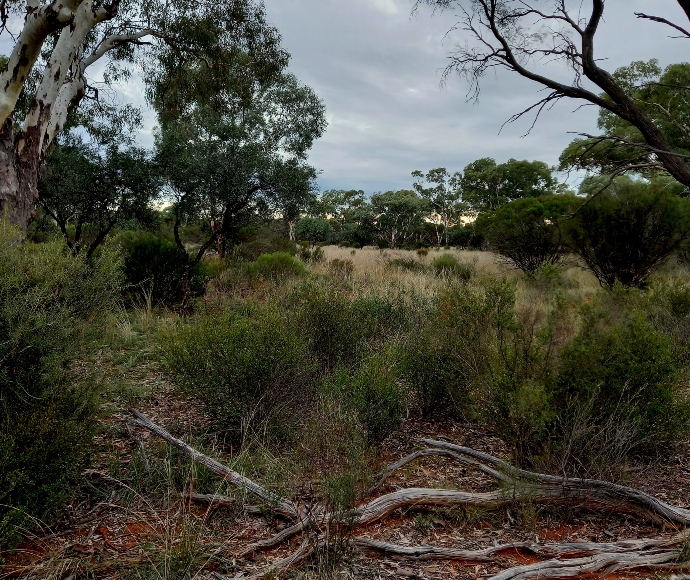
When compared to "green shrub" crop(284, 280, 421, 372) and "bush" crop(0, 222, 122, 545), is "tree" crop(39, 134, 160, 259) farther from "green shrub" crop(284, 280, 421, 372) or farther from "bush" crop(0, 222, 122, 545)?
"bush" crop(0, 222, 122, 545)

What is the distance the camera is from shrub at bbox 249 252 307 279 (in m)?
12.3

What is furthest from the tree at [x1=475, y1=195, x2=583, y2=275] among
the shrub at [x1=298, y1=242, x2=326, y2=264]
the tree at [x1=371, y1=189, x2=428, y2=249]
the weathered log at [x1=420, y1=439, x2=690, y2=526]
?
the tree at [x1=371, y1=189, x2=428, y2=249]

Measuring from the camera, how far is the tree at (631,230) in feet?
37.6

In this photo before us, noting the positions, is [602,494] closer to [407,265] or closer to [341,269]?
[341,269]

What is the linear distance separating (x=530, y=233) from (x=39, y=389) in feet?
50.5

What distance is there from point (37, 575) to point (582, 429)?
127 inches

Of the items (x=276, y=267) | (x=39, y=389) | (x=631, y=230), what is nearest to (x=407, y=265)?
(x=276, y=267)

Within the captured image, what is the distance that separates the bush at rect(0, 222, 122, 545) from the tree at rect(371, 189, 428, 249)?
49.5m

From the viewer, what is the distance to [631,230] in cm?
1162

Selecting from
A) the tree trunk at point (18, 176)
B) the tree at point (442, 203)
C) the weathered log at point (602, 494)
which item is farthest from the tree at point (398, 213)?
the weathered log at point (602, 494)

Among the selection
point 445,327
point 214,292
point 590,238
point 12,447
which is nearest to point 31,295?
point 12,447

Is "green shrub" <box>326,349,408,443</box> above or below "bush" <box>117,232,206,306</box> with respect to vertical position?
below

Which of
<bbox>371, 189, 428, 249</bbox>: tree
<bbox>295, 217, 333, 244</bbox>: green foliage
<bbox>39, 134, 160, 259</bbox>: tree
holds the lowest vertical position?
<bbox>39, 134, 160, 259</bbox>: tree

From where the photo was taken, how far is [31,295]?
298cm
